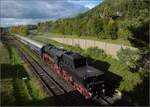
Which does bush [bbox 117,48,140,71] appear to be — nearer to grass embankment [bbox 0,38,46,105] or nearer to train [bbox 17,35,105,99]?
train [bbox 17,35,105,99]

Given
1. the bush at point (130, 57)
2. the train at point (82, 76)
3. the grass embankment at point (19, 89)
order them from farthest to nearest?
the bush at point (130, 57), the grass embankment at point (19, 89), the train at point (82, 76)

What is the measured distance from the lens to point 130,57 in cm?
2477

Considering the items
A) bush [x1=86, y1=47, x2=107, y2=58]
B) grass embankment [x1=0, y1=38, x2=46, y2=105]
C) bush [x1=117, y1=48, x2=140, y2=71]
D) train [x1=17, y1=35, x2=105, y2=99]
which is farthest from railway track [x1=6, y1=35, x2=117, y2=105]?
bush [x1=86, y1=47, x2=107, y2=58]

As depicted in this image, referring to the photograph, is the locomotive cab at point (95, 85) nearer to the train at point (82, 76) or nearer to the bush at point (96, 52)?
the train at point (82, 76)

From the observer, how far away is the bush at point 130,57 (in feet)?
79.7

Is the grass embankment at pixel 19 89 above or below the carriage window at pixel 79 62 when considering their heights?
below

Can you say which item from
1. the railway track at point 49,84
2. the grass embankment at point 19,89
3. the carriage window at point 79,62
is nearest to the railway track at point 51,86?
the railway track at point 49,84

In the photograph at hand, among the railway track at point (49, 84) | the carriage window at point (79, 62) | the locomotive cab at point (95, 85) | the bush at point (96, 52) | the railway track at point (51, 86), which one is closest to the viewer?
the locomotive cab at point (95, 85)

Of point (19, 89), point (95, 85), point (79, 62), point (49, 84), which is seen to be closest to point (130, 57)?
point (79, 62)

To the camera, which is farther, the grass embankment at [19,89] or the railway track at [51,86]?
the grass embankment at [19,89]

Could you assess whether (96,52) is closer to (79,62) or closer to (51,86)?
(51,86)

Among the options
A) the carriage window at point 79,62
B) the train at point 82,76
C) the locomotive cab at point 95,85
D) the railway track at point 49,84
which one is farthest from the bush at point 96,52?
the locomotive cab at point 95,85

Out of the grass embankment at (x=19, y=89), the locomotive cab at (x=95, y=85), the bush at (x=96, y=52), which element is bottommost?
the grass embankment at (x=19, y=89)

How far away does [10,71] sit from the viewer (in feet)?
111
